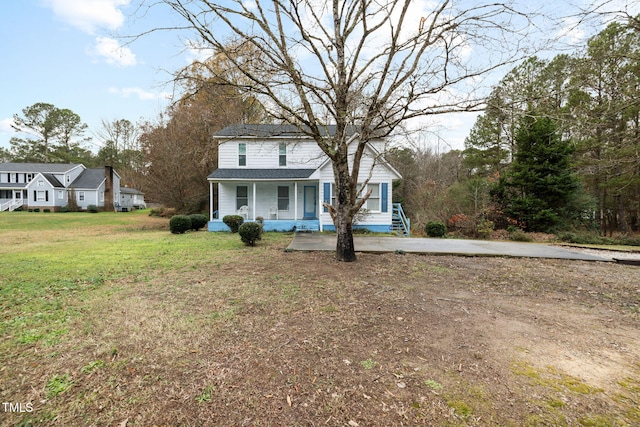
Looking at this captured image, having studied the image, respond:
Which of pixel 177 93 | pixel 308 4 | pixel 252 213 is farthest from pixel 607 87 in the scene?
pixel 252 213

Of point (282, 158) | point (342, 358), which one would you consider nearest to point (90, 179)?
point (282, 158)

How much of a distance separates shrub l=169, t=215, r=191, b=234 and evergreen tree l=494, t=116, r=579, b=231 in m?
17.5

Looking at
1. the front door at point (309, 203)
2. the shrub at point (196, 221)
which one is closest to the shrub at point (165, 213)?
the shrub at point (196, 221)

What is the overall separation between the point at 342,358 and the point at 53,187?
42.4 meters

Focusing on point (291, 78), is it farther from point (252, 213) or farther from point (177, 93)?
point (252, 213)

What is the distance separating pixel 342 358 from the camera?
269 centimetres

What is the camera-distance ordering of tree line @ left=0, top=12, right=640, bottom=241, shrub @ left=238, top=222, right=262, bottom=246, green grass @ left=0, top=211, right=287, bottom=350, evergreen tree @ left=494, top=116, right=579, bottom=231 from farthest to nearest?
evergreen tree @ left=494, top=116, right=579, bottom=231 < tree line @ left=0, top=12, right=640, bottom=241 < shrub @ left=238, top=222, right=262, bottom=246 < green grass @ left=0, top=211, right=287, bottom=350

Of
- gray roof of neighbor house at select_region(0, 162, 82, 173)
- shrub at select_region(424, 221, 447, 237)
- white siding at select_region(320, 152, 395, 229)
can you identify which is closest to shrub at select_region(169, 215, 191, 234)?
white siding at select_region(320, 152, 395, 229)

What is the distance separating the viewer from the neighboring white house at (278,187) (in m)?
14.4

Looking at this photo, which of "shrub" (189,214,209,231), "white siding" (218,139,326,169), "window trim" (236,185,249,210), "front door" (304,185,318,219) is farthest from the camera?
"window trim" (236,185,249,210)

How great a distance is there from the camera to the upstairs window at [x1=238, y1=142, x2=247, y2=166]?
15.5 metres

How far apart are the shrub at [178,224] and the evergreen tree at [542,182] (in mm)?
17540

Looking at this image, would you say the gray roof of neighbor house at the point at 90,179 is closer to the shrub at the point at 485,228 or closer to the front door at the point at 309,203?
the front door at the point at 309,203

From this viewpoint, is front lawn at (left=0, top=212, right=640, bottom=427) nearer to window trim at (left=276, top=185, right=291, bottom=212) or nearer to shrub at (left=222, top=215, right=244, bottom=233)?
shrub at (left=222, top=215, right=244, bottom=233)
